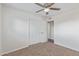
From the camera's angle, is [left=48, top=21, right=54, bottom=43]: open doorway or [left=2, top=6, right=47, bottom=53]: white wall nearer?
[left=2, top=6, right=47, bottom=53]: white wall

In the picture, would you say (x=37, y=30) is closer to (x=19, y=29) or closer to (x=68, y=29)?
(x=19, y=29)

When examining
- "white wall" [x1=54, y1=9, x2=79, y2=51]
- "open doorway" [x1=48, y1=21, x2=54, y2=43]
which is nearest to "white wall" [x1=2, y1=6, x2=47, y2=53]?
"white wall" [x1=54, y1=9, x2=79, y2=51]

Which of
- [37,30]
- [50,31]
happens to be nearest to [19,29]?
[37,30]

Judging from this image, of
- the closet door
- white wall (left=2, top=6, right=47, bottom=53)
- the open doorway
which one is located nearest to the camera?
white wall (left=2, top=6, right=47, bottom=53)

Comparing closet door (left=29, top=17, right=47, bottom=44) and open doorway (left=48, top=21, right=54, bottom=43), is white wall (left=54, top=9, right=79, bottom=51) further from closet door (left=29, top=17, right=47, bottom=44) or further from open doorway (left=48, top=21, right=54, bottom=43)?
open doorway (left=48, top=21, right=54, bottom=43)

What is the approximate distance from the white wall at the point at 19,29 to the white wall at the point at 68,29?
1.30 m

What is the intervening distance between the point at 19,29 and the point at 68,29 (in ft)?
7.99

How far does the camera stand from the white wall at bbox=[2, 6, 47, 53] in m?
3.19

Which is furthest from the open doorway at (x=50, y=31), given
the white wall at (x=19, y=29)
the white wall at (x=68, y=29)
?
the white wall at (x=68, y=29)

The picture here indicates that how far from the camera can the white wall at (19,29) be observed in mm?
3189

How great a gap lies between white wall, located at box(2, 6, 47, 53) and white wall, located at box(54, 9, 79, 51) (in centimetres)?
130

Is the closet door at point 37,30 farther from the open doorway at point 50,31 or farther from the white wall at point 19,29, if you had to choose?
the open doorway at point 50,31

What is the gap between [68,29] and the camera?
418cm

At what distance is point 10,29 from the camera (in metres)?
3.34
